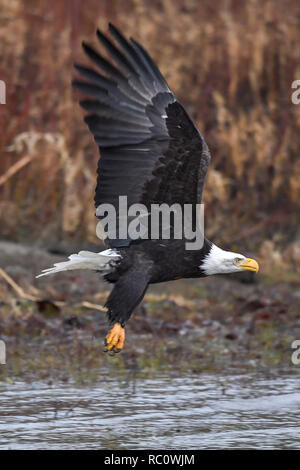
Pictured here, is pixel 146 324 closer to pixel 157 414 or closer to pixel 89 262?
pixel 89 262

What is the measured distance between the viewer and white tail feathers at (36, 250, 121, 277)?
6.12 meters

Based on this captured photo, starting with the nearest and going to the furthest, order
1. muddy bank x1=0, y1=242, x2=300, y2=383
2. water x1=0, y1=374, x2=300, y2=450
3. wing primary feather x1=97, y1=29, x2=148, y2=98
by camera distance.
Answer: water x1=0, y1=374, x2=300, y2=450 → wing primary feather x1=97, y1=29, x2=148, y2=98 → muddy bank x1=0, y1=242, x2=300, y2=383

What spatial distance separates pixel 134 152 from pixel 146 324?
80.6 inches

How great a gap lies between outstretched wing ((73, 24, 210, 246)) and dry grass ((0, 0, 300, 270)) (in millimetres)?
3153

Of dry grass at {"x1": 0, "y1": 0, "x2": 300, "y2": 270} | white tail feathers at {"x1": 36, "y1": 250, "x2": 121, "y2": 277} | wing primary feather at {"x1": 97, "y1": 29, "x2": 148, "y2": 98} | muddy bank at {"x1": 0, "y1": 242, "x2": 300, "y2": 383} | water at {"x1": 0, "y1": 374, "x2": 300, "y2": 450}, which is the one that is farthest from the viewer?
dry grass at {"x1": 0, "y1": 0, "x2": 300, "y2": 270}

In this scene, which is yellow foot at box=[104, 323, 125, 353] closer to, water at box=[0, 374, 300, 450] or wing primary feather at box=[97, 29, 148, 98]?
water at box=[0, 374, 300, 450]

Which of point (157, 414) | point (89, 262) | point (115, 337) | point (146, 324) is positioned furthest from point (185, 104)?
point (157, 414)

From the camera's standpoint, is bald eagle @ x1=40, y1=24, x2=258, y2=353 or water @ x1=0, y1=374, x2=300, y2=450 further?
bald eagle @ x1=40, y1=24, x2=258, y2=353

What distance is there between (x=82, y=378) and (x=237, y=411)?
108 centimetres

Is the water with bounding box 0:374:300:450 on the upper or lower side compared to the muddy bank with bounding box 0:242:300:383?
lower

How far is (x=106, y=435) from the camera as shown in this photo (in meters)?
5.43

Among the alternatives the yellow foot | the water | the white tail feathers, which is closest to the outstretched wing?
the white tail feathers
